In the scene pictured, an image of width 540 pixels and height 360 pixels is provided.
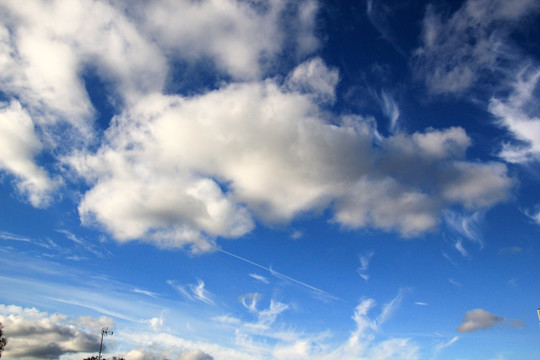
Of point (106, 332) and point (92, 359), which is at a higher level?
point (106, 332)

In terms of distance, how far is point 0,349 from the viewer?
210ft

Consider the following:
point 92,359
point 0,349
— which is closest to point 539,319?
point 0,349

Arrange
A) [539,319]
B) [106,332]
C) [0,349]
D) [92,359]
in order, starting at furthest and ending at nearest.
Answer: [92,359]
[106,332]
[539,319]
[0,349]

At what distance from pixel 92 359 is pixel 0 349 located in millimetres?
60861

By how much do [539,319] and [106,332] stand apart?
109247 millimetres

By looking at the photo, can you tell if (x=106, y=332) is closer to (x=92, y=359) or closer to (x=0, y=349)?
(x=92, y=359)

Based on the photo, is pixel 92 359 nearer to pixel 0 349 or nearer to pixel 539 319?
pixel 0 349

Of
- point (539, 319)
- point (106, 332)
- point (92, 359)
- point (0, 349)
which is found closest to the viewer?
point (0, 349)

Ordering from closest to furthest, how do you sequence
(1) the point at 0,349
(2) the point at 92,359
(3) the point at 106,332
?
(1) the point at 0,349
(3) the point at 106,332
(2) the point at 92,359

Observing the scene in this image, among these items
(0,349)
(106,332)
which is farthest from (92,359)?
(0,349)

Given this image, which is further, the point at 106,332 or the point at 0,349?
the point at 106,332

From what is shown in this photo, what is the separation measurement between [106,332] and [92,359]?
22.7m

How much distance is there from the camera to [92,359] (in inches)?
4592

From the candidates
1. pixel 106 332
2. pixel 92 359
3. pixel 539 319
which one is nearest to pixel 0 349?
pixel 106 332
